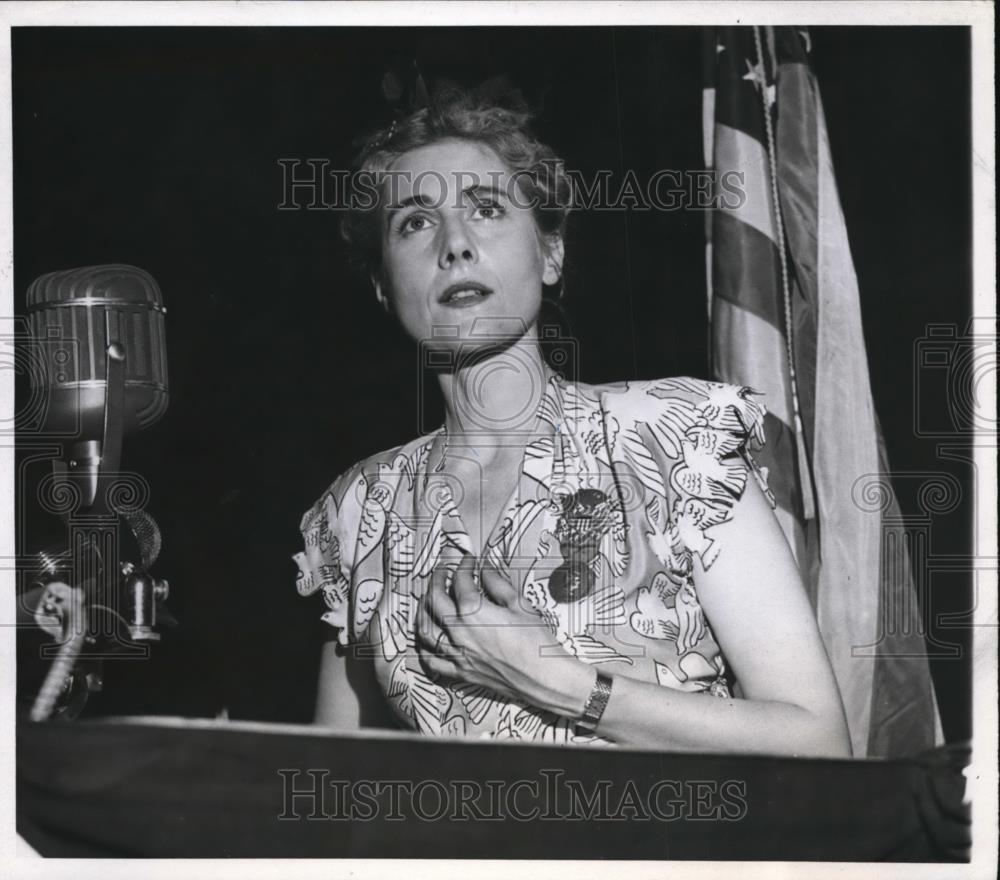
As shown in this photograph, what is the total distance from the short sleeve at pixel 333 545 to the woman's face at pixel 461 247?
44cm

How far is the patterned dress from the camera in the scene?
3078 mm

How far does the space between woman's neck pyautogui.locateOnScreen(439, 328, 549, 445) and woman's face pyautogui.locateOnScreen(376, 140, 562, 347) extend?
6 cm

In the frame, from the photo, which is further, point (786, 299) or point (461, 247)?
point (786, 299)

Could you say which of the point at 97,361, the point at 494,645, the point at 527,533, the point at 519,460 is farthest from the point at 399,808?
the point at 97,361

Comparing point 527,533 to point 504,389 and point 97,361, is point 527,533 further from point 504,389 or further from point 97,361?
point 97,361

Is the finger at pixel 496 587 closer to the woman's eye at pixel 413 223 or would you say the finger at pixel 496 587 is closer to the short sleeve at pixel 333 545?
the short sleeve at pixel 333 545

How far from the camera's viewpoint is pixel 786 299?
3348 millimetres

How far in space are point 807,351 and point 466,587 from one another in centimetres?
106

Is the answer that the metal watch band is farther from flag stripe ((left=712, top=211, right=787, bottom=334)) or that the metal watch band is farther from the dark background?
flag stripe ((left=712, top=211, right=787, bottom=334))

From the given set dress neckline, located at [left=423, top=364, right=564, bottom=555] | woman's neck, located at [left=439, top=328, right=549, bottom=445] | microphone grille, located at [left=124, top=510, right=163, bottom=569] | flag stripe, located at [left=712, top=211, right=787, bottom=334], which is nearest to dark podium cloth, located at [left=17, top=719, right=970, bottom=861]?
microphone grille, located at [left=124, top=510, right=163, bottom=569]

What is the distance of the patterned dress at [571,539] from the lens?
3.08m

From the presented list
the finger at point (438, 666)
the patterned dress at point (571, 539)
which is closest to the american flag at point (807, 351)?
the patterned dress at point (571, 539)

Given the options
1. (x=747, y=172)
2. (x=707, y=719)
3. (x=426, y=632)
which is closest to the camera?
(x=707, y=719)

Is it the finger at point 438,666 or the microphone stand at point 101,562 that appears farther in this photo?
the microphone stand at point 101,562
